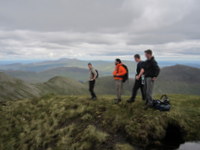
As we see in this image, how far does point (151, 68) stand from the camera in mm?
13219

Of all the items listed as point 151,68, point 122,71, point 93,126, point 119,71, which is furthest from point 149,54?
point 93,126

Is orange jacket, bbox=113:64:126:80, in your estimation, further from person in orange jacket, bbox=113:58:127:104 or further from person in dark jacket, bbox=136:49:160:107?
person in dark jacket, bbox=136:49:160:107

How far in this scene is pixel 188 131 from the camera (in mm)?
11711

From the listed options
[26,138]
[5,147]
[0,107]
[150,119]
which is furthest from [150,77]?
[0,107]

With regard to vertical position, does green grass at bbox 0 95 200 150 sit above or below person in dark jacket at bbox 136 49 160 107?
below

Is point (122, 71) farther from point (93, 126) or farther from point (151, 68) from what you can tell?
point (93, 126)

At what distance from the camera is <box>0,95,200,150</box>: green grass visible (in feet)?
36.9

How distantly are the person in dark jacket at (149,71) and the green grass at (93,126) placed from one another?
1.73 m

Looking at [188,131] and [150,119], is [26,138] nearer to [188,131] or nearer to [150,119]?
[150,119]

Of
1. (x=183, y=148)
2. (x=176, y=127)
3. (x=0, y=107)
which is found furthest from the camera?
(x=0, y=107)

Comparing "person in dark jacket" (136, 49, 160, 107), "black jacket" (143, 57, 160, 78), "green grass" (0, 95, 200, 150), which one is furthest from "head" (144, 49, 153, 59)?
"green grass" (0, 95, 200, 150)

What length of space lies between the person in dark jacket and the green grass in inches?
67.9

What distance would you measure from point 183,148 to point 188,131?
191 centimetres

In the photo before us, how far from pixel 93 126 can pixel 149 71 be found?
6.72 meters
